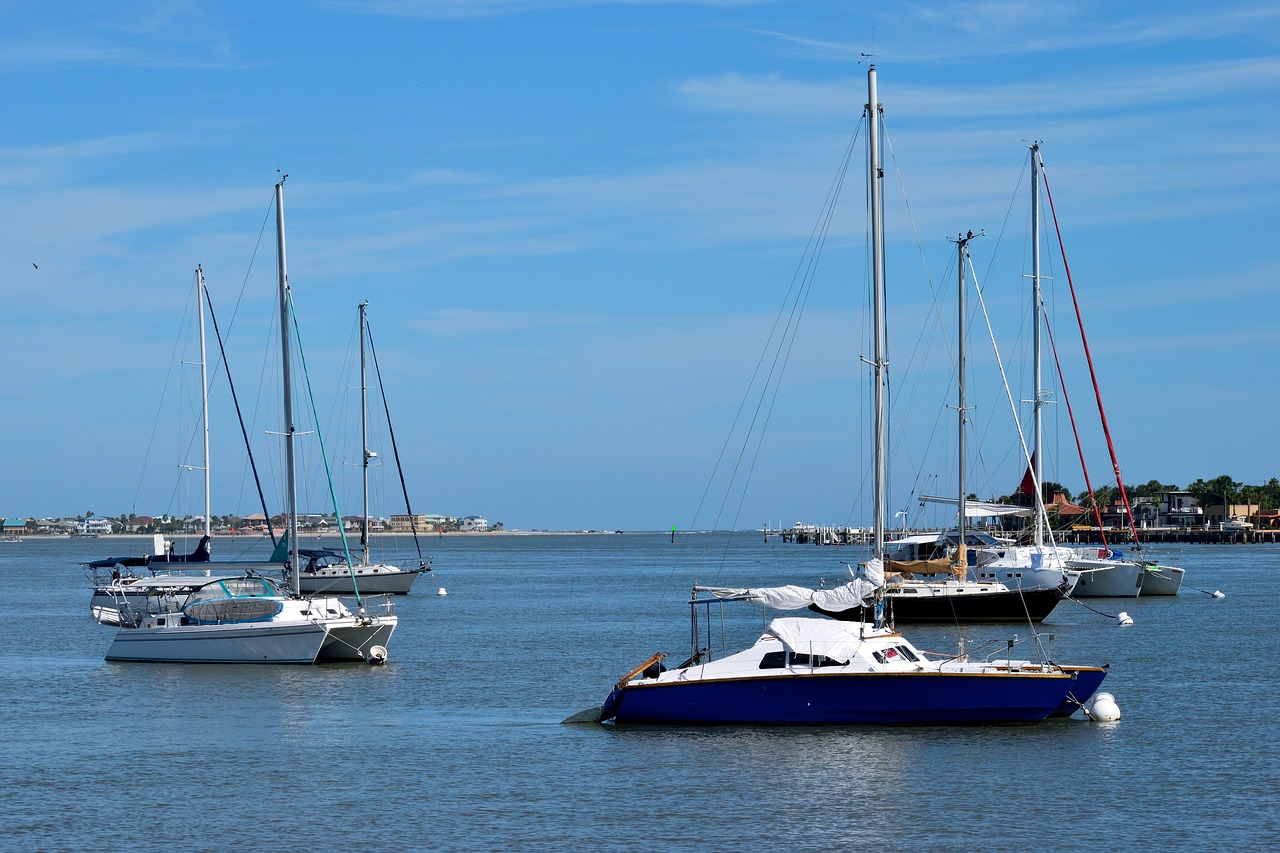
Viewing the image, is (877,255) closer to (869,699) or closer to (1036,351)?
(869,699)

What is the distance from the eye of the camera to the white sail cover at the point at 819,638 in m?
31.7

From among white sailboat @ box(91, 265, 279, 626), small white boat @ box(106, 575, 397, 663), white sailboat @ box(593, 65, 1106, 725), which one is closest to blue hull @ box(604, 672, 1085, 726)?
white sailboat @ box(593, 65, 1106, 725)

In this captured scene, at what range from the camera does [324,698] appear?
1564 inches

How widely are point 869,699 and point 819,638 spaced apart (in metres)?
1.60

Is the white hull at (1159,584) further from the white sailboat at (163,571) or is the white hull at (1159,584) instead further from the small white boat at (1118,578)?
the white sailboat at (163,571)

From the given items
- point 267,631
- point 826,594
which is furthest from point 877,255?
point 267,631

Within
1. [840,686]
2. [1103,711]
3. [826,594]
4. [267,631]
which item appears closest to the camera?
[840,686]

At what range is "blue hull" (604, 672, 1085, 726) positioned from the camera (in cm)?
3164

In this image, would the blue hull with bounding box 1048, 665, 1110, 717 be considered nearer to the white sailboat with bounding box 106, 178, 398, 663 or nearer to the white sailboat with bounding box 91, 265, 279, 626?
the white sailboat with bounding box 106, 178, 398, 663

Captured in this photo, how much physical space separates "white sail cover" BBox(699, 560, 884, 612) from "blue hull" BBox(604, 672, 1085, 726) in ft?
12.8

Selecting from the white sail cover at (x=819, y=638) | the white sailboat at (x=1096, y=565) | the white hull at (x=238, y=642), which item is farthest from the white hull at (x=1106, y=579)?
the white sail cover at (x=819, y=638)

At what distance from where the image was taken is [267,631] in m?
45.1

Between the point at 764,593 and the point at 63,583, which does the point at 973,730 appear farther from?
the point at 63,583

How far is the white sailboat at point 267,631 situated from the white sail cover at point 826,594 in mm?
12970
